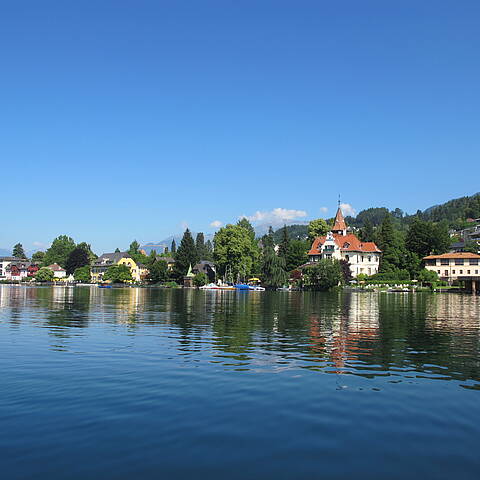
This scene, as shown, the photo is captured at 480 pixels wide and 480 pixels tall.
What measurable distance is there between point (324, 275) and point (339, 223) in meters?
54.2

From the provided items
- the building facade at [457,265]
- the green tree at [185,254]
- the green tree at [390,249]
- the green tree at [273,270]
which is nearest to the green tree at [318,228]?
the green tree at [390,249]

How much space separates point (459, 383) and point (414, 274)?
118589mm

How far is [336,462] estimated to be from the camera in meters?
9.20

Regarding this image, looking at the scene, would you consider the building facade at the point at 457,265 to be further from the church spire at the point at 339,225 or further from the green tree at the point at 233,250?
the green tree at the point at 233,250

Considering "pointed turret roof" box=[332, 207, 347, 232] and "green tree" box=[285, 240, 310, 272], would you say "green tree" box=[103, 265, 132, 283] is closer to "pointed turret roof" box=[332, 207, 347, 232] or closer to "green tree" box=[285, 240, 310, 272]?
"green tree" box=[285, 240, 310, 272]

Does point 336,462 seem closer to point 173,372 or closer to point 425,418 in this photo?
point 425,418

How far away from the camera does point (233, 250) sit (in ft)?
467

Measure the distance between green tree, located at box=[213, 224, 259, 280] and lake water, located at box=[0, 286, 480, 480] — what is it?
118 metres

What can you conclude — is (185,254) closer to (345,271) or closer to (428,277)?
(345,271)

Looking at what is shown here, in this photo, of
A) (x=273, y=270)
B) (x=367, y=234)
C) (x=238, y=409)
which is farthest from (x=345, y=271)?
(x=238, y=409)

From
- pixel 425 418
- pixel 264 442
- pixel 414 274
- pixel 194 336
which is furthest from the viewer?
pixel 414 274

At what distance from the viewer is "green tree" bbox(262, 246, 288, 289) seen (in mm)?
126875

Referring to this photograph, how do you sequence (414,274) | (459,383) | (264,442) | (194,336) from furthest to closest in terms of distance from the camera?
(414,274), (194,336), (459,383), (264,442)

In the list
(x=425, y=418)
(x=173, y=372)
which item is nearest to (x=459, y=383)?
(x=425, y=418)
